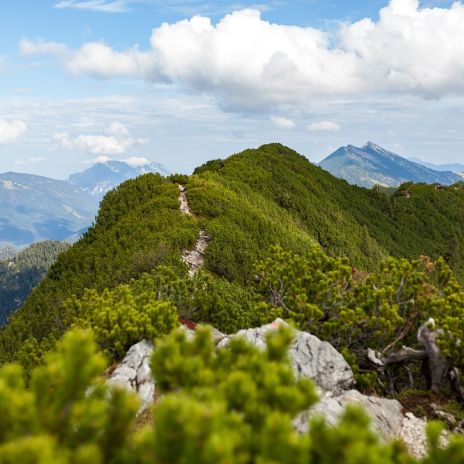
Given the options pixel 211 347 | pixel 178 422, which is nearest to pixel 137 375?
pixel 211 347

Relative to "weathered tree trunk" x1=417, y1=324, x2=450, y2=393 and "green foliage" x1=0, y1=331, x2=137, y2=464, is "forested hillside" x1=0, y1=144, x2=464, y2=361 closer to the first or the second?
"weathered tree trunk" x1=417, y1=324, x2=450, y2=393

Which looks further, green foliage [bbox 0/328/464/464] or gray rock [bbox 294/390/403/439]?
gray rock [bbox 294/390/403/439]

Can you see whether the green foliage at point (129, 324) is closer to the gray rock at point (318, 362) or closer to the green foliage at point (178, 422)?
the gray rock at point (318, 362)

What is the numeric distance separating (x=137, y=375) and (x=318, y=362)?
6918 mm

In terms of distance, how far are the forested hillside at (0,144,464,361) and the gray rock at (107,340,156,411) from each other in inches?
733

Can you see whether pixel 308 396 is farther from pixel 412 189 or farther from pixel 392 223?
pixel 412 189

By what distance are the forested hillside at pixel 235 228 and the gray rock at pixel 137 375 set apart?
18612 millimetres

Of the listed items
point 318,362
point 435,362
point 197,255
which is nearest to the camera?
point 318,362

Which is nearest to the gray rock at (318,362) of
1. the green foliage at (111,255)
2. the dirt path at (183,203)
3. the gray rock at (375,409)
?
the gray rock at (375,409)

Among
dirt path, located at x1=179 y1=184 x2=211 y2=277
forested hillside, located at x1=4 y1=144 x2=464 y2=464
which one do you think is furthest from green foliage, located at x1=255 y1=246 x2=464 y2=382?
dirt path, located at x1=179 y1=184 x2=211 y2=277

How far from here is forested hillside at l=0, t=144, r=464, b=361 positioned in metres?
49.7

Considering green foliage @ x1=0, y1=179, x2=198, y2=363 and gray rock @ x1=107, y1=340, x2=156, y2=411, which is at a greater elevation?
gray rock @ x1=107, y1=340, x2=156, y2=411

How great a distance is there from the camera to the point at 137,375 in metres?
16.1

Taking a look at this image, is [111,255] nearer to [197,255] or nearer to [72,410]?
[197,255]
